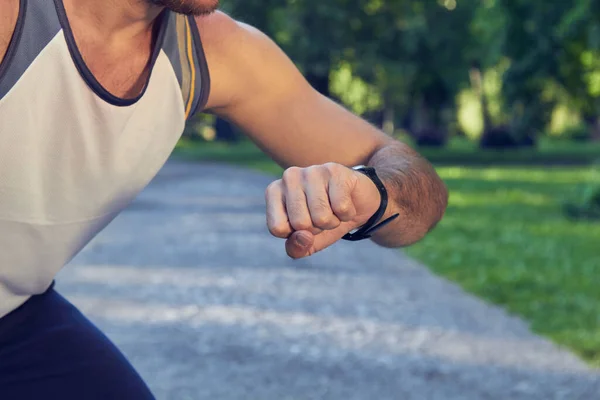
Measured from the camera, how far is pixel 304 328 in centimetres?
707

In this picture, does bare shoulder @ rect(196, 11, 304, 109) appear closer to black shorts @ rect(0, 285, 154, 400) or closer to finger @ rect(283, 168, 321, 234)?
black shorts @ rect(0, 285, 154, 400)

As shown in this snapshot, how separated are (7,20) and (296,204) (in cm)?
77

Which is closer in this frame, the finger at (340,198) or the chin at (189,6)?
the finger at (340,198)

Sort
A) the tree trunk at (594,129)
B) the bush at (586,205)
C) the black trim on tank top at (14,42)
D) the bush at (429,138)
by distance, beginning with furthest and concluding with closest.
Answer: the tree trunk at (594,129) → the bush at (429,138) → the bush at (586,205) → the black trim on tank top at (14,42)

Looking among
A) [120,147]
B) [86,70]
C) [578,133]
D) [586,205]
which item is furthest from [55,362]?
[578,133]

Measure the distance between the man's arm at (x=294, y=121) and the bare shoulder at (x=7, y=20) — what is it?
23.9 inches

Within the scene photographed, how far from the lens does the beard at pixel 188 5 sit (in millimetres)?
2414

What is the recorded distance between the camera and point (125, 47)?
260cm

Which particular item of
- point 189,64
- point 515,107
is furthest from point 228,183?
point 189,64

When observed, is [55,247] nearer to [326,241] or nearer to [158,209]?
[326,241]

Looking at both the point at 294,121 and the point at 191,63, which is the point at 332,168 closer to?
the point at 191,63

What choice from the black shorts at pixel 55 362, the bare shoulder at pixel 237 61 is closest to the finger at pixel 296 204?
the bare shoulder at pixel 237 61

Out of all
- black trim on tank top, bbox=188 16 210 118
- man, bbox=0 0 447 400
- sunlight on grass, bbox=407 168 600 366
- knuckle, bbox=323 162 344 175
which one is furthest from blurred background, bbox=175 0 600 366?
knuckle, bbox=323 162 344 175

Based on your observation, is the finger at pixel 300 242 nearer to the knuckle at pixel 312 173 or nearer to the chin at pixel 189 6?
the knuckle at pixel 312 173
